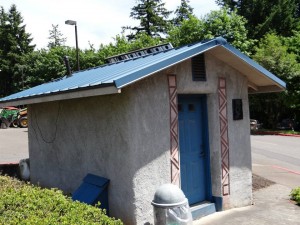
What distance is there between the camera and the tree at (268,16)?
35219 mm

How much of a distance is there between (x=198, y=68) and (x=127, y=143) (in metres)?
2.31

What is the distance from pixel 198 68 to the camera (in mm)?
7172

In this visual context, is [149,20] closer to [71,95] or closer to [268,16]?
[268,16]

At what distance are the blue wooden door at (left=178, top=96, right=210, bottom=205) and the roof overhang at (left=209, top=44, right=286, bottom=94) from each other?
102 cm

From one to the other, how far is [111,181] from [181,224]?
1908 millimetres

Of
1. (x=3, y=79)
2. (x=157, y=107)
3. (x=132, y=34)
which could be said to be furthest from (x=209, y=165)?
(x=3, y=79)

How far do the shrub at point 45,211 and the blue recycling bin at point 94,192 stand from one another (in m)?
0.92

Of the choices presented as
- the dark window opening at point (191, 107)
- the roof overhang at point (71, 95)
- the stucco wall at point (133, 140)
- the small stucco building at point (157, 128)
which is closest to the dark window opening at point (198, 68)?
the small stucco building at point (157, 128)

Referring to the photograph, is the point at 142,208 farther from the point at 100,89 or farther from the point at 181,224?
the point at 100,89

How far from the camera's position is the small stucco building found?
608 centimetres

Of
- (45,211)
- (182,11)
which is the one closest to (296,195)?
(45,211)

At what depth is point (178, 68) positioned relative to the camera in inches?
267

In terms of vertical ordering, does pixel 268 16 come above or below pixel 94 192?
above

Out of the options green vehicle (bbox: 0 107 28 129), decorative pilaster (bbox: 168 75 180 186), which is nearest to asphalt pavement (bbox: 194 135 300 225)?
decorative pilaster (bbox: 168 75 180 186)
